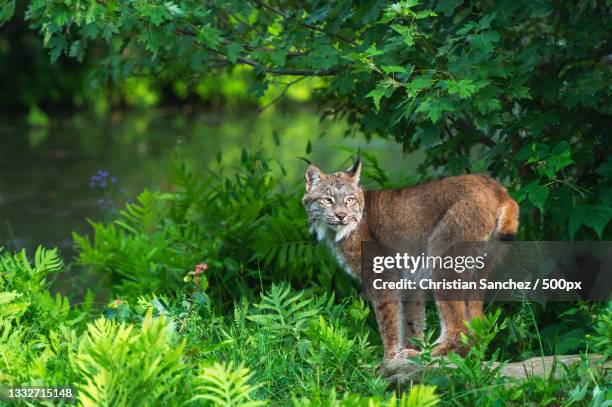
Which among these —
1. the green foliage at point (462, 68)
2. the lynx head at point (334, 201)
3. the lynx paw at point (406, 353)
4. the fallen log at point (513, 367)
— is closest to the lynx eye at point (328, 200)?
the lynx head at point (334, 201)

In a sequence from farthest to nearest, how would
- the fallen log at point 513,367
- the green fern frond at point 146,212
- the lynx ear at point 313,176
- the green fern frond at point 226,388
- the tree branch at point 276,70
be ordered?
the green fern frond at point 146,212 < the tree branch at point 276,70 < the lynx ear at point 313,176 < the fallen log at point 513,367 < the green fern frond at point 226,388

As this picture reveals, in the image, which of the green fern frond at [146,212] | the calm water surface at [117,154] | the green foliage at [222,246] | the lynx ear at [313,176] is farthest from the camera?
the calm water surface at [117,154]

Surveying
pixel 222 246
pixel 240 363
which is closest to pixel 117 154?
pixel 222 246

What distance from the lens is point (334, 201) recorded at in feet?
18.4

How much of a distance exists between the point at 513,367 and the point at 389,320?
97 cm

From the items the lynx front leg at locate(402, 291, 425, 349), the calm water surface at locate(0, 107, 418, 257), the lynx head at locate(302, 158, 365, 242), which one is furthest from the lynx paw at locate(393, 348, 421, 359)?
the calm water surface at locate(0, 107, 418, 257)

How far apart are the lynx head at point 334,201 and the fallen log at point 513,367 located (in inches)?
38.2

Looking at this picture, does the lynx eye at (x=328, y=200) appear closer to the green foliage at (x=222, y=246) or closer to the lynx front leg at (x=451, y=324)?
the lynx front leg at (x=451, y=324)

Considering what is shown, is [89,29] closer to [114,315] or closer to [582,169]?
[114,315]

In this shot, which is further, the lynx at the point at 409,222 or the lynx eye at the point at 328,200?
the lynx eye at the point at 328,200

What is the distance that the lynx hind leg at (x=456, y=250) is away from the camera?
5250mm

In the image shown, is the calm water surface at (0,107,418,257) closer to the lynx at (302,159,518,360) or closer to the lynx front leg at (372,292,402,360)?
the lynx at (302,159,518,360)

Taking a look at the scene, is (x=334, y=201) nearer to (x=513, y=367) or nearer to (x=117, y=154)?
(x=513, y=367)

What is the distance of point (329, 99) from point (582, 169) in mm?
2385
